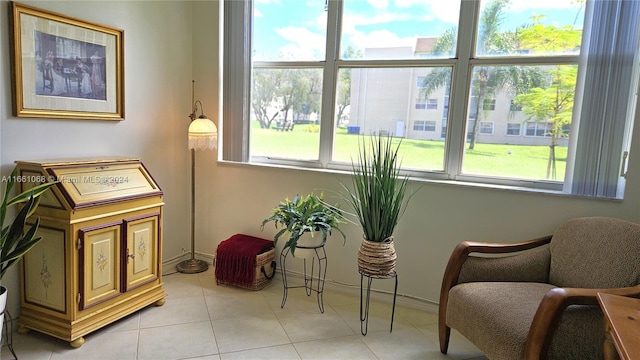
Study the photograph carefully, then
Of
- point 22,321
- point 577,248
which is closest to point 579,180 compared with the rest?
point 577,248

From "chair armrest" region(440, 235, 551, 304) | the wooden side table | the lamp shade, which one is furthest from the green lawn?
the wooden side table

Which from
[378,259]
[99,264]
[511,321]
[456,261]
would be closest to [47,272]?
[99,264]

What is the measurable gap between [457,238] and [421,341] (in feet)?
2.30

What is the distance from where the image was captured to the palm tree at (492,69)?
2.48 m

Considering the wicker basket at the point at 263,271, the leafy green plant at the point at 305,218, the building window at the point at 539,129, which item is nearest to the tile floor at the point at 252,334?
the wicker basket at the point at 263,271

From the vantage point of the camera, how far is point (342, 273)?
2963 mm

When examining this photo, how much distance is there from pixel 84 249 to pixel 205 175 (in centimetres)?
137

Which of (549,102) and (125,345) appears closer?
(125,345)

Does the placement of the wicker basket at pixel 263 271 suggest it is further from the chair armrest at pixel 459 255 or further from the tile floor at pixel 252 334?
the chair armrest at pixel 459 255

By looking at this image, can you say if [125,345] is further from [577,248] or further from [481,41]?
[481,41]

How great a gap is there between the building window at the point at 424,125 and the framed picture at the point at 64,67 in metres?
2.07

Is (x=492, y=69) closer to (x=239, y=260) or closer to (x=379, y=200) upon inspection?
(x=379, y=200)

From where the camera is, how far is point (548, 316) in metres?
1.54

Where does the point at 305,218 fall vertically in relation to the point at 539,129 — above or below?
below
